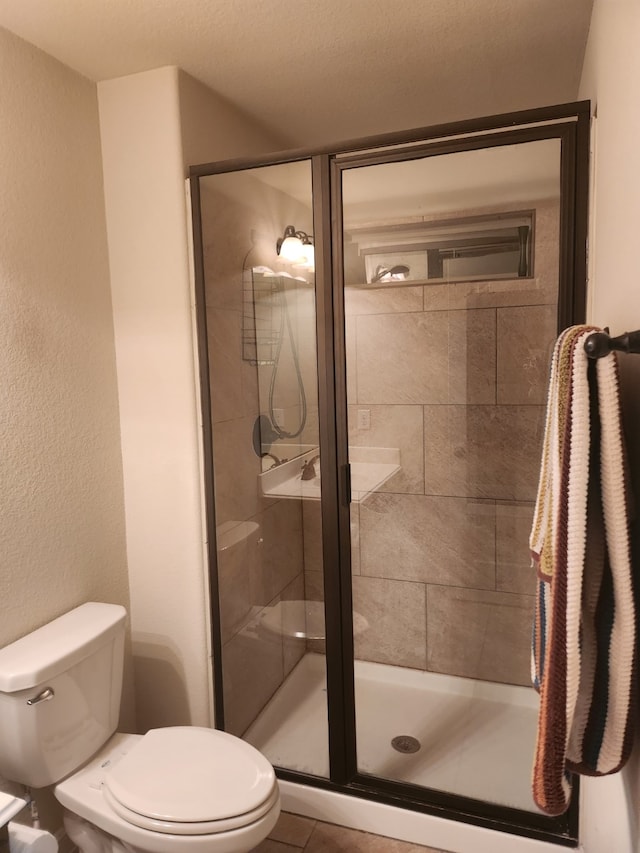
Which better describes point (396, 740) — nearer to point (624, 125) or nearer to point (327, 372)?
point (327, 372)

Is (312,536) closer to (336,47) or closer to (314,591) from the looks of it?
(314,591)

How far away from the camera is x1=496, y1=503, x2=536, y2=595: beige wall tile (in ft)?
7.36

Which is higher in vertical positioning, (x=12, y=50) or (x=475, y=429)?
(x=12, y=50)

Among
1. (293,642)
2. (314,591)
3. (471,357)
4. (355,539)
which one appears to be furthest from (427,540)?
(471,357)

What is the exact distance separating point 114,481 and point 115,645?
564 millimetres

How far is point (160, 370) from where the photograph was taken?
2.02 metres

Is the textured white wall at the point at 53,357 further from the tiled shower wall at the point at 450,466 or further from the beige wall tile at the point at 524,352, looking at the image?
the beige wall tile at the point at 524,352

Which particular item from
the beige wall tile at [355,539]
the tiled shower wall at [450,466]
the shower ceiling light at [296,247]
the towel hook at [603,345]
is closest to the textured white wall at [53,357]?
the shower ceiling light at [296,247]

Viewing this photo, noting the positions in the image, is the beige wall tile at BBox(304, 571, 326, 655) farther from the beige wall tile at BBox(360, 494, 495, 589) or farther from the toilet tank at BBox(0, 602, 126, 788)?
the toilet tank at BBox(0, 602, 126, 788)

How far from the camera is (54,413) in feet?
5.88

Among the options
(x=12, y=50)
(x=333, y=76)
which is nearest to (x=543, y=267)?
(x=333, y=76)

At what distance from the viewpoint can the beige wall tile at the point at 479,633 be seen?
240 cm

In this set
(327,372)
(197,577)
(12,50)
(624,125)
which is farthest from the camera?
(197,577)

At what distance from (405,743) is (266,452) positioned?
124cm
